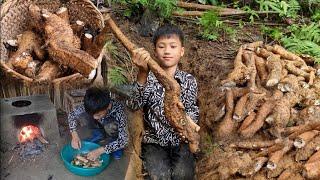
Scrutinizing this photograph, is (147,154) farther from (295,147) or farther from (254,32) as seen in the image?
(254,32)

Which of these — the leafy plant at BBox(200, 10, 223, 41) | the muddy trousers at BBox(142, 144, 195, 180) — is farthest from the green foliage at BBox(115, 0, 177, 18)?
the muddy trousers at BBox(142, 144, 195, 180)

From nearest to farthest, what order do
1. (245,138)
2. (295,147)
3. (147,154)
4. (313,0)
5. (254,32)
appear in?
(147,154)
(295,147)
(245,138)
(254,32)
(313,0)

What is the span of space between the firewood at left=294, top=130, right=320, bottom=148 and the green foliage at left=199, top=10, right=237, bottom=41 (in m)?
1.83

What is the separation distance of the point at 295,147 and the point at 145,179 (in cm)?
110

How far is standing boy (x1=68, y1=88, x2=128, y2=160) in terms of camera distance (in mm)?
2824

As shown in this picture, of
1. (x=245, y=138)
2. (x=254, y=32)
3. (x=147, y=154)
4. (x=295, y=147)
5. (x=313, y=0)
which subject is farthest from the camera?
(x=313, y=0)

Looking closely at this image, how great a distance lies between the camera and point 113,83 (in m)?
3.42

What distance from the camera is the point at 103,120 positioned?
297cm

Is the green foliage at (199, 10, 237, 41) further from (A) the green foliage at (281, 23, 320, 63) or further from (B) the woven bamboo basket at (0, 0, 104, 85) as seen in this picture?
(B) the woven bamboo basket at (0, 0, 104, 85)

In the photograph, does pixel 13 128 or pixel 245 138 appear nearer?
pixel 13 128

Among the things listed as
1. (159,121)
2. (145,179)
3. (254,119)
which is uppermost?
(159,121)

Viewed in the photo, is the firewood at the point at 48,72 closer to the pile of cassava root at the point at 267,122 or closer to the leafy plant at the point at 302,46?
the pile of cassava root at the point at 267,122

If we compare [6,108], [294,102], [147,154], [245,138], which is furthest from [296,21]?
[6,108]

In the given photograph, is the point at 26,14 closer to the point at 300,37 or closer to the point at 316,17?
the point at 300,37
